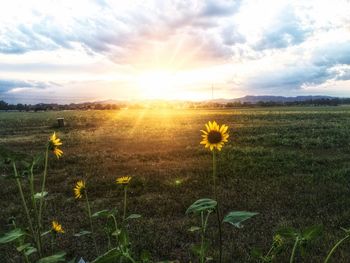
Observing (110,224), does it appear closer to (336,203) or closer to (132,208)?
(132,208)

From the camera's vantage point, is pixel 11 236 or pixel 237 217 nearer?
pixel 237 217

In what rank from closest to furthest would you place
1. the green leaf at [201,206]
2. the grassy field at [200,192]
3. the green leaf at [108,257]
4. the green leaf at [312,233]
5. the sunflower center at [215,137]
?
the green leaf at [108,257] < the green leaf at [201,206] < the green leaf at [312,233] < the sunflower center at [215,137] < the grassy field at [200,192]

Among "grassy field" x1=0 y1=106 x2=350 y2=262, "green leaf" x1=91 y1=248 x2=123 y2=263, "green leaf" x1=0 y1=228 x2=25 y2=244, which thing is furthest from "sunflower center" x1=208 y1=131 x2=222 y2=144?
"grassy field" x1=0 y1=106 x2=350 y2=262

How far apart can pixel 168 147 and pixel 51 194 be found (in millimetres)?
7777

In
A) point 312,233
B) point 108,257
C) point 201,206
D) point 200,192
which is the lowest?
point 200,192

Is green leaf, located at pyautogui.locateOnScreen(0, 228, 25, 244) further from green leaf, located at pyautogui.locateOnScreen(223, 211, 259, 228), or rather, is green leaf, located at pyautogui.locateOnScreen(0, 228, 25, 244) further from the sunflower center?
the sunflower center

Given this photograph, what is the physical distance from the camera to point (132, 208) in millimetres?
7777

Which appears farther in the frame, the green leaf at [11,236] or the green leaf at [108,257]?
the green leaf at [11,236]

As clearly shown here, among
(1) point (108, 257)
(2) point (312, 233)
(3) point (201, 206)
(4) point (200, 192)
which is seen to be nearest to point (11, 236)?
(1) point (108, 257)

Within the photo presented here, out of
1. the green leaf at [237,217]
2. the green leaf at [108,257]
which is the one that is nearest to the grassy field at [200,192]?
the green leaf at [237,217]

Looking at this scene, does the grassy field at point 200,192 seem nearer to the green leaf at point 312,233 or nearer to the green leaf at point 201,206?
the green leaf at point 312,233

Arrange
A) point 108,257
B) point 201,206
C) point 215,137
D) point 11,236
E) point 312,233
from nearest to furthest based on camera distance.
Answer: point 108,257 → point 201,206 → point 11,236 → point 312,233 → point 215,137

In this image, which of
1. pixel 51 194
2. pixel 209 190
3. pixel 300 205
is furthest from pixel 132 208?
pixel 300 205

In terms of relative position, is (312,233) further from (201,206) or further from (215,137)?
(215,137)
